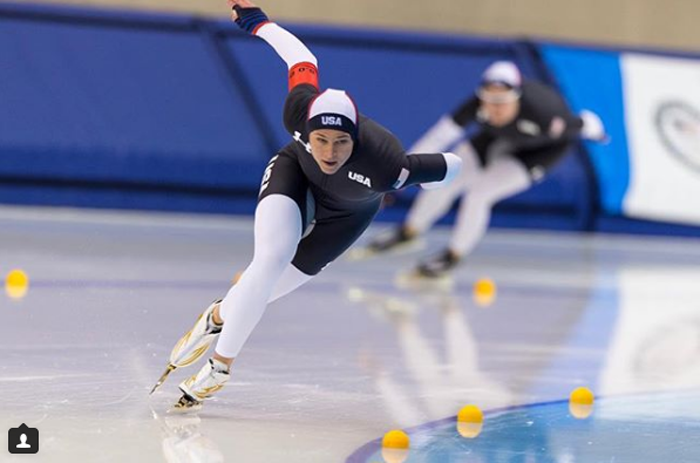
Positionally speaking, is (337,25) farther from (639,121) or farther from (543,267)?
(543,267)

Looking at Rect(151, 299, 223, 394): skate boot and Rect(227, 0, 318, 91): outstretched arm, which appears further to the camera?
Rect(227, 0, 318, 91): outstretched arm

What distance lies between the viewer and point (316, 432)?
4.25 meters

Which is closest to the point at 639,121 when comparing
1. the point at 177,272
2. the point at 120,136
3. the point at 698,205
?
the point at 698,205

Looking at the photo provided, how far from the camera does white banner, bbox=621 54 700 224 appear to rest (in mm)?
12328

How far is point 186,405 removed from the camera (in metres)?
4.43

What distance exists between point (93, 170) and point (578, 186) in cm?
413

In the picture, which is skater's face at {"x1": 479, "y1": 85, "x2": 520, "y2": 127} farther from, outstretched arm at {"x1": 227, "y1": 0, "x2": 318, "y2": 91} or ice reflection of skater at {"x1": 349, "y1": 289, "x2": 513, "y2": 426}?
outstretched arm at {"x1": 227, "y1": 0, "x2": 318, "y2": 91}

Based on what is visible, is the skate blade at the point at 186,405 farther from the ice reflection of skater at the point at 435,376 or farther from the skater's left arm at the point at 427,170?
the skater's left arm at the point at 427,170

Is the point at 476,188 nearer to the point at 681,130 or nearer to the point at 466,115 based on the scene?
the point at 466,115

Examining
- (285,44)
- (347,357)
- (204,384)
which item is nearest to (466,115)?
(347,357)

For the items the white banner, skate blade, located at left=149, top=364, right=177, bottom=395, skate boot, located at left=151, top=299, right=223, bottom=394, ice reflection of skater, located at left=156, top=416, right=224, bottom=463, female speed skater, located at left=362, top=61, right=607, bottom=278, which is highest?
the white banner

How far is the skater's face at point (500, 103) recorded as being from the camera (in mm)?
8953

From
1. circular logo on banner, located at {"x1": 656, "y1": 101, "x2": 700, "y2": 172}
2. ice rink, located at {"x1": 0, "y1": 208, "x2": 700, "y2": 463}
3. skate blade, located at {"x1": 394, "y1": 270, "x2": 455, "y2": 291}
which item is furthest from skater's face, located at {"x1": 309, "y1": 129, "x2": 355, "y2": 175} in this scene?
circular logo on banner, located at {"x1": 656, "y1": 101, "x2": 700, "y2": 172}

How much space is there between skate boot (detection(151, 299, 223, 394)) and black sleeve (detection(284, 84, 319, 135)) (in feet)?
2.13
